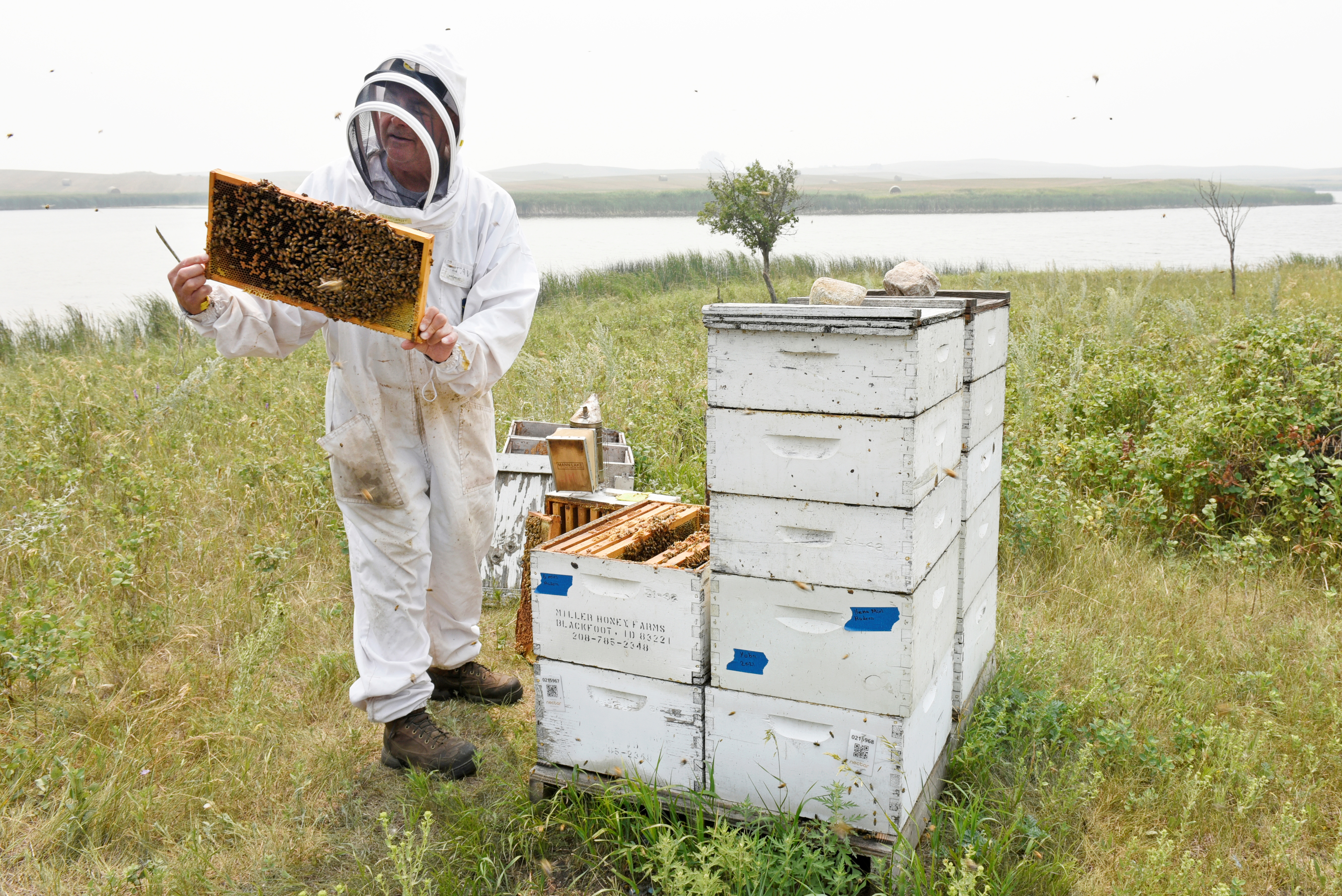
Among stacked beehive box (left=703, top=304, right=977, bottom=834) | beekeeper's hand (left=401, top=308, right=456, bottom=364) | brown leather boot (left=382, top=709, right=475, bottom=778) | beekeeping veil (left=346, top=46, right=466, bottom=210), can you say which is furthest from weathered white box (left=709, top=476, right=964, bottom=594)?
beekeeping veil (left=346, top=46, right=466, bottom=210)

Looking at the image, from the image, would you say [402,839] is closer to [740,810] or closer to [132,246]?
[740,810]

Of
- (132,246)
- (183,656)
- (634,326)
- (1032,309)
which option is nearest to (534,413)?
(183,656)

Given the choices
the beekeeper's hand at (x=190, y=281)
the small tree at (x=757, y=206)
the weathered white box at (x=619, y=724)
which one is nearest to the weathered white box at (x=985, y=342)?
the weathered white box at (x=619, y=724)

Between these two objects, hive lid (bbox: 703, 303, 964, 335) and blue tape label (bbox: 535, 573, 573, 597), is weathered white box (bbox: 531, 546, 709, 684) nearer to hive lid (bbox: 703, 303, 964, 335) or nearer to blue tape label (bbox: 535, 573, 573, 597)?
blue tape label (bbox: 535, 573, 573, 597)

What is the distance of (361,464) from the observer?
2873 mm

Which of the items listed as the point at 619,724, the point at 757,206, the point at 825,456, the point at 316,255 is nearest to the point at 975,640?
the point at 825,456

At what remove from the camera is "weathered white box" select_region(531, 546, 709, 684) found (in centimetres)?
248

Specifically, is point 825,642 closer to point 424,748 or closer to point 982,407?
point 982,407

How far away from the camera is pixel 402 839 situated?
8.82 ft

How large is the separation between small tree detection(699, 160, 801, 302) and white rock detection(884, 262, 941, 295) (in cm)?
1300

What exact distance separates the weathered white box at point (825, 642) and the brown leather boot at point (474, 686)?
1340 millimetres

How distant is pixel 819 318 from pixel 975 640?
1511mm

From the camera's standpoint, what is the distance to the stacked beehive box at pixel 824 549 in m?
2.22

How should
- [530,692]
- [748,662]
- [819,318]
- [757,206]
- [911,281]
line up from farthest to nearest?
1. [757,206]
2. [530,692]
3. [911,281]
4. [748,662]
5. [819,318]
